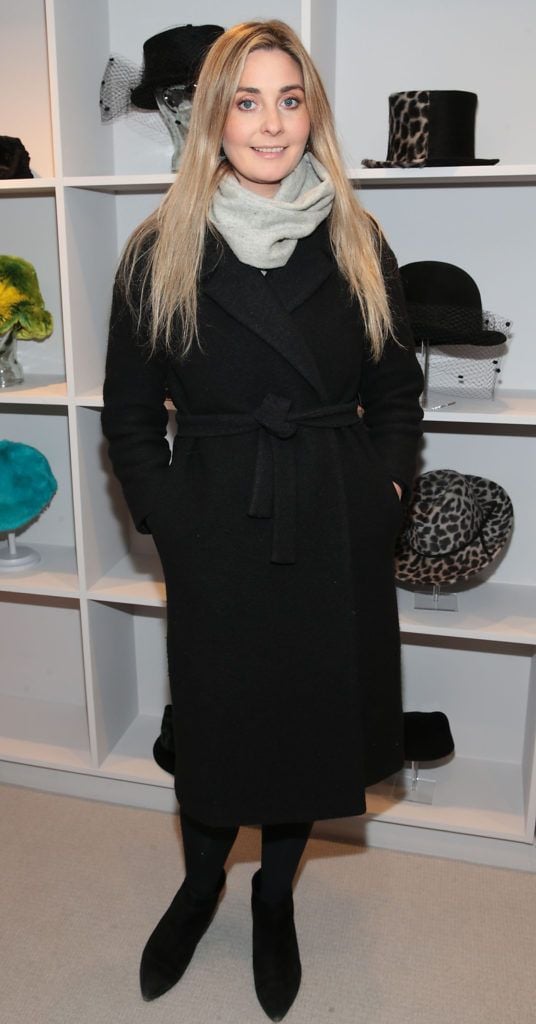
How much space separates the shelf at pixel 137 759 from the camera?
2.27m

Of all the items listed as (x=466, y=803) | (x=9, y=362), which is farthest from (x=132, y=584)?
(x=466, y=803)

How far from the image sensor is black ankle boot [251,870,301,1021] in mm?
1720

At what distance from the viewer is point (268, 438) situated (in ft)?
4.84

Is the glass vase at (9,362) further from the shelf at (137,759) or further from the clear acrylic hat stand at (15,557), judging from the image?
the shelf at (137,759)

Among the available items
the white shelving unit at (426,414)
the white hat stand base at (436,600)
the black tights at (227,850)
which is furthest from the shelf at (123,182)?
the black tights at (227,850)

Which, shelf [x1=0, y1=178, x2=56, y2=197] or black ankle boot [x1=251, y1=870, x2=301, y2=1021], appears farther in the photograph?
shelf [x1=0, y1=178, x2=56, y2=197]

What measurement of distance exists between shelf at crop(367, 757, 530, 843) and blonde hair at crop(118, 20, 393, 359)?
43.4 inches

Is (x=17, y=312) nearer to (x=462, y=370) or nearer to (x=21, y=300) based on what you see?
(x=21, y=300)

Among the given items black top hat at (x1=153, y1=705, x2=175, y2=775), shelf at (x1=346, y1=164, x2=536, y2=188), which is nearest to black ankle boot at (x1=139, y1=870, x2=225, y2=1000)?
black top hat at (x1=153, y1=705, x2=175, y2=775)

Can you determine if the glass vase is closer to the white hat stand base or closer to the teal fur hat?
the teal fur hat

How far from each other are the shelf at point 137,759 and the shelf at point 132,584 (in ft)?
1.33

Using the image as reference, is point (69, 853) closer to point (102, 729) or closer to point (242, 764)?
point (102, 729)

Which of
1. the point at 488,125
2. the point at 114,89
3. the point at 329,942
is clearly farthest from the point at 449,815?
the point at 114,89

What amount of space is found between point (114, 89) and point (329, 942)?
71.2 inches
